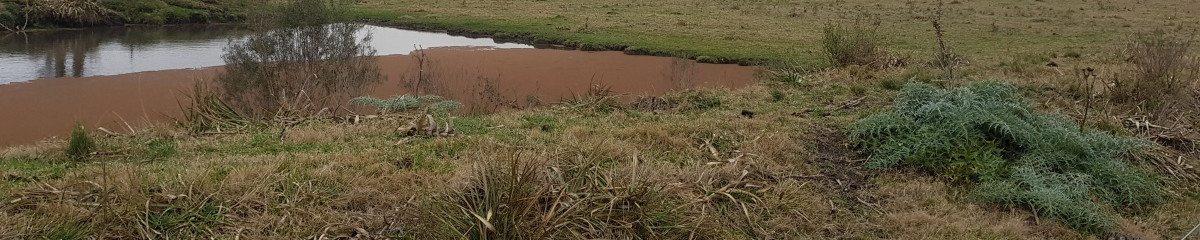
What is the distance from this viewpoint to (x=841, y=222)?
5.83 metres

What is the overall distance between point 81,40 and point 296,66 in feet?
53.3

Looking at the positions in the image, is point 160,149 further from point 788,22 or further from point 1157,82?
point 788,22

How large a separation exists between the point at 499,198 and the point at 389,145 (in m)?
3.19

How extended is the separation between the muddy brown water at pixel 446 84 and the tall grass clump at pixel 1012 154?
5.28 m

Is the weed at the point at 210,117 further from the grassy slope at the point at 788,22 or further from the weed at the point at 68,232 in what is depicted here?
the grassy slope at the point at 788,22

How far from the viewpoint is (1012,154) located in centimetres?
693

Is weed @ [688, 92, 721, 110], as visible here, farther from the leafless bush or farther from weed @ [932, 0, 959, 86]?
the leafless bush

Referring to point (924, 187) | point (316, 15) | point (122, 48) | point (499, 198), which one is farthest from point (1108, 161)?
point (122, 48)

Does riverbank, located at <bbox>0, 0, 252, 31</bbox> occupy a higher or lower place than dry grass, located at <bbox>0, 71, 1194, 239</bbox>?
higher

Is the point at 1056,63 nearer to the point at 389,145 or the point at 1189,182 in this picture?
the point at 1189,182

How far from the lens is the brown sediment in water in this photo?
44.7ft

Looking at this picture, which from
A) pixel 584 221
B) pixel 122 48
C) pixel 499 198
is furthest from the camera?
pixel 122 48

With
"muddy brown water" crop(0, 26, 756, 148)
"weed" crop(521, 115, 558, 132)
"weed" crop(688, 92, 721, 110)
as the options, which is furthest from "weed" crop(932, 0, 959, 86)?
"weed" crop(521, 115, 558, 132)

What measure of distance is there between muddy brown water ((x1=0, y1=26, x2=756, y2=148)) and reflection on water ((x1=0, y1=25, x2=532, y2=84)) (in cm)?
173
